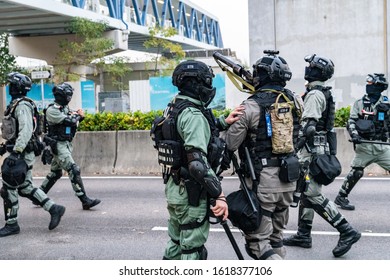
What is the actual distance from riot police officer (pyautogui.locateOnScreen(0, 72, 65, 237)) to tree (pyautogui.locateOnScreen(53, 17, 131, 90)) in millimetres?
20175

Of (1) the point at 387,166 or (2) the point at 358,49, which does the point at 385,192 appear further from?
(2) the point at 358,49

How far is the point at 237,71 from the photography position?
453 cm

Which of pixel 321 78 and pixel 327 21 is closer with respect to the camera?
pixel 321 78

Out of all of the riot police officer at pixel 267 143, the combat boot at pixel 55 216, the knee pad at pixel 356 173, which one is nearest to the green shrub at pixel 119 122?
the knee pad at pixel 356 173

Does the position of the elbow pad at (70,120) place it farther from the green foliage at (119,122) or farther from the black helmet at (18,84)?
the green foliage at (119,122)

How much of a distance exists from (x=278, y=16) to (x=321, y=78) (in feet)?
41.7

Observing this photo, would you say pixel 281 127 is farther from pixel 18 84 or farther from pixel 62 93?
pixel 62 93

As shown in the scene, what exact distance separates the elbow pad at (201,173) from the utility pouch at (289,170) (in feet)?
2.25

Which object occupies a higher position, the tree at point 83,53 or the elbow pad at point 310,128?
the tree at point 83,53

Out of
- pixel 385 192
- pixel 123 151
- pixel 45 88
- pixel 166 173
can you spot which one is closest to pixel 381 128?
pixel 385 192

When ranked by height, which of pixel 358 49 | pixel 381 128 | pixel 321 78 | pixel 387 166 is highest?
pixel 358 49

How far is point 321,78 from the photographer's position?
5680 millimetres

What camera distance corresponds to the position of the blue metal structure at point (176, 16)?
1451 inches

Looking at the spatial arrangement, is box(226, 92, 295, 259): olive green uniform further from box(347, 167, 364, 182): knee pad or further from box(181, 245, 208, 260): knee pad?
box(347, 167, 364, 182): knee pad
